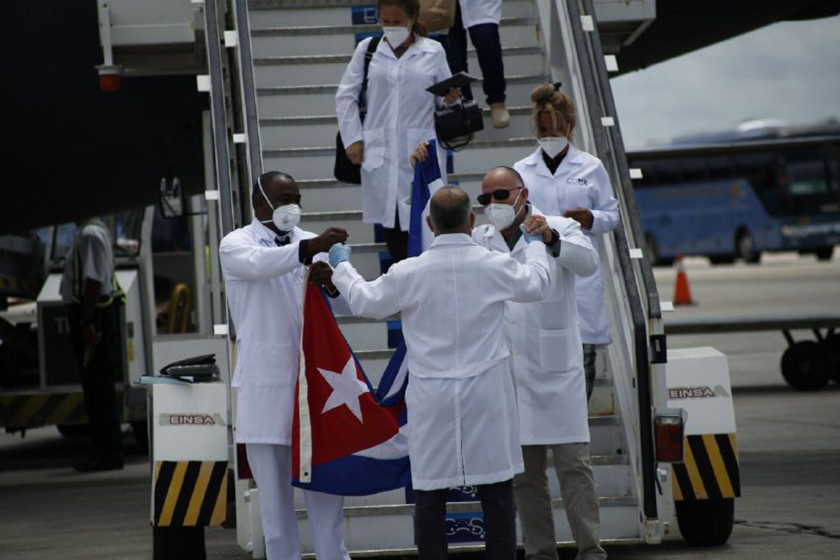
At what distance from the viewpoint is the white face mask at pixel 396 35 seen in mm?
8453

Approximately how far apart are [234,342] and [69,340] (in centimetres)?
816

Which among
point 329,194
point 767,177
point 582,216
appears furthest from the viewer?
point 767,177

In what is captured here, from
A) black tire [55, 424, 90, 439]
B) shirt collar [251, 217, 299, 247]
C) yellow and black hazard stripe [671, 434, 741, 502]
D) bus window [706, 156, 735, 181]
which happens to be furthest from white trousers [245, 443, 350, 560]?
bus window [706, 156, 735, 181]

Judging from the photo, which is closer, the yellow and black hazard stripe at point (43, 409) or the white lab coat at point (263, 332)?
the white lab coat at point (263, 332)

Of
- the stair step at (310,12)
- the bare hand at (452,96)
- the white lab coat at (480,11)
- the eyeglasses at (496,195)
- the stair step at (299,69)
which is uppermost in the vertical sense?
the stair step at (310,12)

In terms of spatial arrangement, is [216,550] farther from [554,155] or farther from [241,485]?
[554,155]

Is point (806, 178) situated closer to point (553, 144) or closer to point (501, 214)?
point (553, 144)

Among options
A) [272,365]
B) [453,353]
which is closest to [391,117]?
[272,365]

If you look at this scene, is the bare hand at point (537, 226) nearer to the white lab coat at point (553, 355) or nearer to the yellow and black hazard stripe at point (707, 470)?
the white lab coat at point (553, 355)

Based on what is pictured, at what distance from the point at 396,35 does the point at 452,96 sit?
464 mm

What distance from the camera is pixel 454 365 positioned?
6508 millimetres

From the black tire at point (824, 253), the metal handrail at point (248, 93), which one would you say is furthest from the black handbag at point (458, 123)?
the black tire at point (824, 253)

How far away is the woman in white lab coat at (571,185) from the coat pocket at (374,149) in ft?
2.80

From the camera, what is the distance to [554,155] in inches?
315
